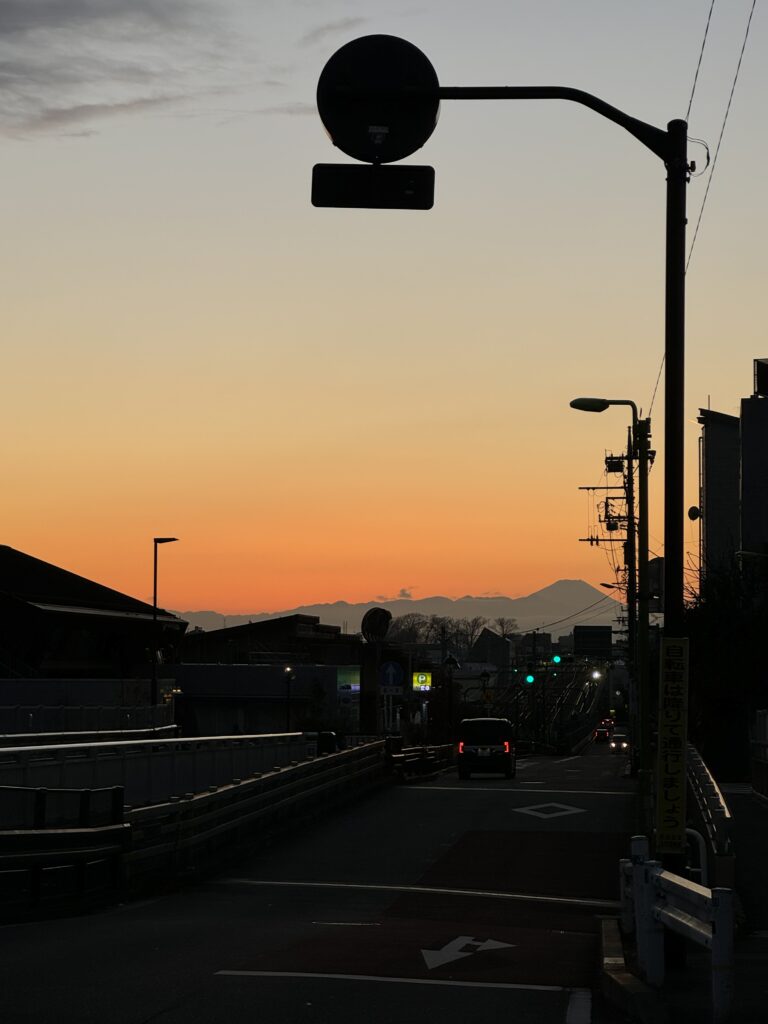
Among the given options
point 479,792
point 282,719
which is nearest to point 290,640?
point 282,719

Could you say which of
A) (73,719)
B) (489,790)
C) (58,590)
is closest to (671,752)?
(489,790)

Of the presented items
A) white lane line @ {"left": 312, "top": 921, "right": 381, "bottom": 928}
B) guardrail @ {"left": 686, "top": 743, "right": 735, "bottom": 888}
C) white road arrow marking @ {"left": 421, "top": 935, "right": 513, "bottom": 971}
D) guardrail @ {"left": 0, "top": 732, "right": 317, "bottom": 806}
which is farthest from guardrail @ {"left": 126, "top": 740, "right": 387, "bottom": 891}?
guardrail @ {"left": 686, "top": 743, "right": 735, "bottom": 888}

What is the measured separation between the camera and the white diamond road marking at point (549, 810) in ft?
97.3

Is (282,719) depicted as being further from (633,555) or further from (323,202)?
(323,202)

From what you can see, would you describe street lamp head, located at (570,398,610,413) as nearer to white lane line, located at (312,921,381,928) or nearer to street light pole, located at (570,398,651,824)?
street light pole, located at (570,398,651,824)

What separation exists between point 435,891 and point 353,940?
535 centimetres

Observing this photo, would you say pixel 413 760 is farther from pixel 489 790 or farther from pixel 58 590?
pixel 58 590

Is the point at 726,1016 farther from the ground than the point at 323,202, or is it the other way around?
the point at 323,202

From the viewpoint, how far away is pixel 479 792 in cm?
3609

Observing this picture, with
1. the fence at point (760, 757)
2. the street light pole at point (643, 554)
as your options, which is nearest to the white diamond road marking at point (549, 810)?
the street light pole at point (643, 554)

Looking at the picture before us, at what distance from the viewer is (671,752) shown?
11086 mm

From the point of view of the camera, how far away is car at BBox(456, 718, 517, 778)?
4369 cm

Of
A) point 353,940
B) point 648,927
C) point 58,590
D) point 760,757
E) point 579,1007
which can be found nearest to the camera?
point 648,927

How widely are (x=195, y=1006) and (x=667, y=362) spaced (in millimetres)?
6605
